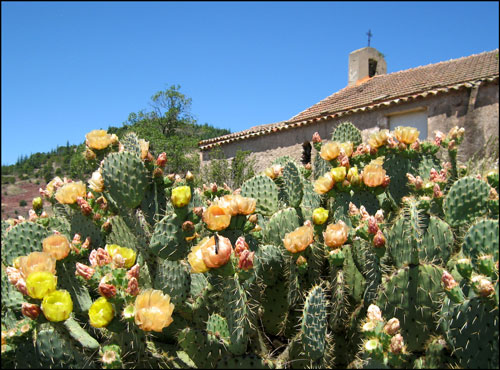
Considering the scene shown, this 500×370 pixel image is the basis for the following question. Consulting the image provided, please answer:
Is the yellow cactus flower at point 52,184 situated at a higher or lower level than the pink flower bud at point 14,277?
higher

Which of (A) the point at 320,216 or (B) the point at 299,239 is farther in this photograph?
(A) the point at 320,216

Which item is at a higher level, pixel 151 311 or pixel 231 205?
pixel 231 205

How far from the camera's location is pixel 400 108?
8.95 m

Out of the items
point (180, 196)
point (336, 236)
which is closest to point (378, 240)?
point (336, 236)

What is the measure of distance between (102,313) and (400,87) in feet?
32.8

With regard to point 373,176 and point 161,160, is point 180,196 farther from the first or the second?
point 373,176

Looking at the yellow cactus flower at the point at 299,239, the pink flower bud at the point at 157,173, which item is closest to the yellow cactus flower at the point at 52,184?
the pink flower bud at the point at 157,173

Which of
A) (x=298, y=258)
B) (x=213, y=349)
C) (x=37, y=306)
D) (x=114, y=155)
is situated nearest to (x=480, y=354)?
(x=298, y=258)

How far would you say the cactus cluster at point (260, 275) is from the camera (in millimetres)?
1502

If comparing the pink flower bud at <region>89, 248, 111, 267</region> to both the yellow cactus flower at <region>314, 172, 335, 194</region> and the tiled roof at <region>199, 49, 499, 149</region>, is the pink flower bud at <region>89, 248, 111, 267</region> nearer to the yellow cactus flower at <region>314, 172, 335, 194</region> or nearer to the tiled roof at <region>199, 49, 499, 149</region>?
the yellow cactus flower at <region>314, 172, 335, 194</region>

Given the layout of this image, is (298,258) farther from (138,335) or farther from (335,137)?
(335,137)

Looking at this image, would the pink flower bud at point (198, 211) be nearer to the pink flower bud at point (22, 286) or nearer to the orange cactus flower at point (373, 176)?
the pink flower bud at point (22, 286)

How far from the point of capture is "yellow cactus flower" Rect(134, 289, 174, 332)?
1419mm

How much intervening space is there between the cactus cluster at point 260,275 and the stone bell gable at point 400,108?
15.8 ft
